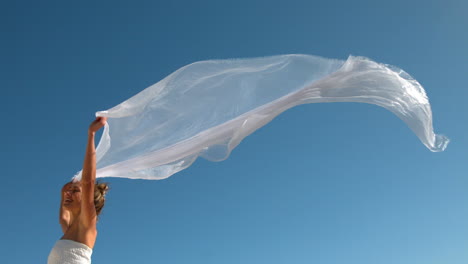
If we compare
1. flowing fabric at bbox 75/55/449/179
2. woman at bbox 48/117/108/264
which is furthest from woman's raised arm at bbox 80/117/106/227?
flowing fabric at bbox 75/55/449/179

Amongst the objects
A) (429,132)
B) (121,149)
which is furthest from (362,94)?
(121,149)

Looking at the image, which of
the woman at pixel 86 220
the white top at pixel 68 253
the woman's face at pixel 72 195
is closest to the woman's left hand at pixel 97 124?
the woman at pixel 86 220

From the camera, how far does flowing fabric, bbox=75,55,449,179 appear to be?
7.16 metres

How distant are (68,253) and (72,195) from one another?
105 cm

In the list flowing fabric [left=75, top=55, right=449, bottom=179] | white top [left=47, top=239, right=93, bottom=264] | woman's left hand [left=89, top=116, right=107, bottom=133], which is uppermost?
flowing fabric [left=75, top=55, right=449, bottom=179]

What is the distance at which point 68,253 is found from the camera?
6426 mm

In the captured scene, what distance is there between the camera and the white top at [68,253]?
640 cm

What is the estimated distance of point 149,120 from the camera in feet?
25.1

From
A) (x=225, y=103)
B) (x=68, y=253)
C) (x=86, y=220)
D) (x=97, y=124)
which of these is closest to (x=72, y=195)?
(x=86, y=220)

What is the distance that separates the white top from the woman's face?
770 mm

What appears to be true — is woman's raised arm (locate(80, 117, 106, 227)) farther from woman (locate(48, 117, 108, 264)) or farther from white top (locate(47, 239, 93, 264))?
white top (locate(47, 239, 93, 264))

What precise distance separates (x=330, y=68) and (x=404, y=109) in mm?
1190

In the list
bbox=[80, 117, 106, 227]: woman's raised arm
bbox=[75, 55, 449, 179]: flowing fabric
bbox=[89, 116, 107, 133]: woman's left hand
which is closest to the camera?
bbox=[80, 117, 106, 227]: woman's raised arm

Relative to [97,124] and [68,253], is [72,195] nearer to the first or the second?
[68,253]
